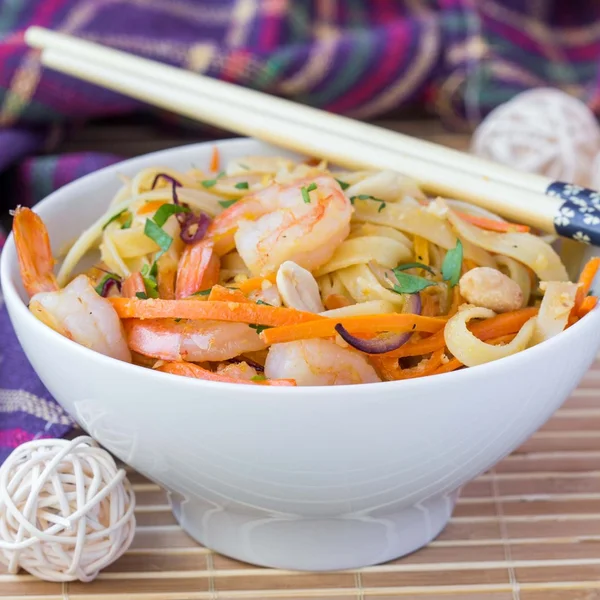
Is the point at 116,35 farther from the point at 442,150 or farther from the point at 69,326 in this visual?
the point at 69,326

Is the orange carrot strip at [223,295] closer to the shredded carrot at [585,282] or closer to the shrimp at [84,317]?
the shrimp at [84,317]

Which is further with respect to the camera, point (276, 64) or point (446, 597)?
point (276, 64)

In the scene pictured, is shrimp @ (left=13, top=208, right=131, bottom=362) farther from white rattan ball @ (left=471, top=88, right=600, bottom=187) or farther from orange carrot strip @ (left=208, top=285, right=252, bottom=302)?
white rattan ball @ (left=471, top=88, right=600, bottom=187)

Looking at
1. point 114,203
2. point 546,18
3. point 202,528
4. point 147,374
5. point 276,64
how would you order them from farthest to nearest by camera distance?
point 546,18, point 276,64, point 114,203, point 202,528, point 147,374

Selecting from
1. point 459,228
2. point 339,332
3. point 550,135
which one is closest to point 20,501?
point 339,332

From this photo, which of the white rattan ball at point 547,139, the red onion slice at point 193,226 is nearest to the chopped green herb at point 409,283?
the red onion slice at point 193,226

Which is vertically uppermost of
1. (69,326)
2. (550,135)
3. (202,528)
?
(550,135)

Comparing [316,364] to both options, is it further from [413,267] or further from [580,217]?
[580,217]

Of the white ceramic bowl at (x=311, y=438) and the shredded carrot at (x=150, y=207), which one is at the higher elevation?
the shredded carrot at (x=150, y=207)
